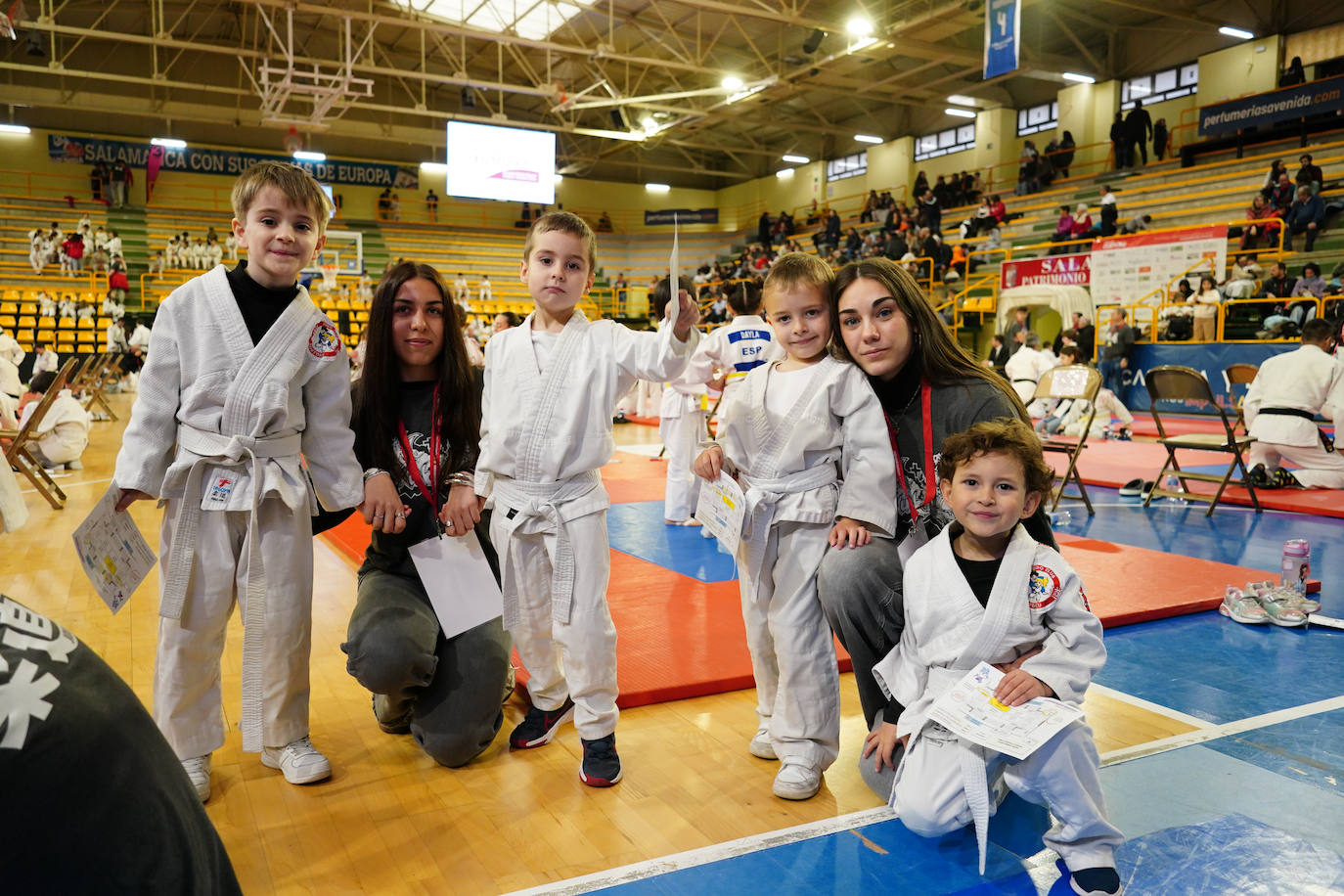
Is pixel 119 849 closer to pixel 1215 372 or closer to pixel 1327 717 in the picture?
pixel 1327 717

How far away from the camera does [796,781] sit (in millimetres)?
2082

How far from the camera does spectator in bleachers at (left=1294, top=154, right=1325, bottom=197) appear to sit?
13037 mm

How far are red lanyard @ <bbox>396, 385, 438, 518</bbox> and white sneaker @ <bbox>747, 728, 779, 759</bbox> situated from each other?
104 cm

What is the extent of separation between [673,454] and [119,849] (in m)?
5.02

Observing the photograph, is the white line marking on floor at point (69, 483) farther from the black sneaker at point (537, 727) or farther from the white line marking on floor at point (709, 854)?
the white line marking on floor at point (709, 854)

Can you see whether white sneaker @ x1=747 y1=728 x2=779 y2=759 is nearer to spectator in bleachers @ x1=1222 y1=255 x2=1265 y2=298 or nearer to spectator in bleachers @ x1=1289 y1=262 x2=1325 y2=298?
spectator in bleachers @ x1=1289 y1=262 x2=1325 y2=298

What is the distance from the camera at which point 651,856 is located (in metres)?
1.82

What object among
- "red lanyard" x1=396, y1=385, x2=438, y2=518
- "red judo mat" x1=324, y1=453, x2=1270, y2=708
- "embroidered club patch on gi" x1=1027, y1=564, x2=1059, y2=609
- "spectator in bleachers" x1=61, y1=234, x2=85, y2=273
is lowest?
"red judo mat" x1=324, y1=453, x2=1270, y2=708

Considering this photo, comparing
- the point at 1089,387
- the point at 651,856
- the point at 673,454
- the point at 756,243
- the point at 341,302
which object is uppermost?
the point at 756,243

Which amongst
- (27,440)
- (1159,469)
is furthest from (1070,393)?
(27,440)

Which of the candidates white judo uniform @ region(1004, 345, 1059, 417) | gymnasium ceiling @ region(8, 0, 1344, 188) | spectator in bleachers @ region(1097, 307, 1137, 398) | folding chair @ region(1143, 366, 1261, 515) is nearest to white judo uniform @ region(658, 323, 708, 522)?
folding chair @ region(1143, 366, 1261, 515)

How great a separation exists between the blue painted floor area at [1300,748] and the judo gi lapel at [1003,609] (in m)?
0.90

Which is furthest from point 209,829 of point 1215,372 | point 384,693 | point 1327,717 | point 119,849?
point 1215,372

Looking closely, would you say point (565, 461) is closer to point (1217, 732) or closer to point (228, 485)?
point (228, 485)
